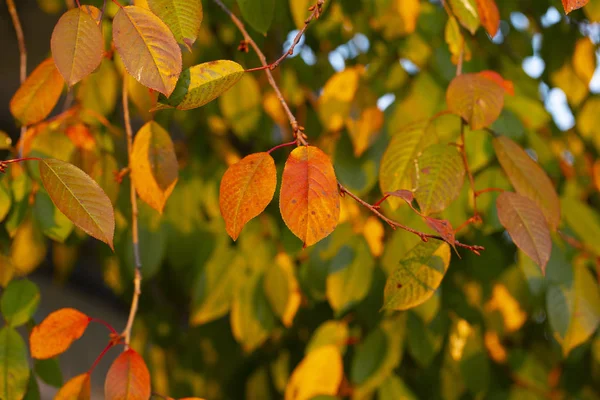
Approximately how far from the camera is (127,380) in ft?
1.91

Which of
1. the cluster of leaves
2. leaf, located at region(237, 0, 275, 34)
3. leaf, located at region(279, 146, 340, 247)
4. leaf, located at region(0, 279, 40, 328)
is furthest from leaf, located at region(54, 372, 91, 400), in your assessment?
leaf, located at region(237, 0, 275, 34)

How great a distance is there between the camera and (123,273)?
1201 millimetres

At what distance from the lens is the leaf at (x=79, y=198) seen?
0.53 meters

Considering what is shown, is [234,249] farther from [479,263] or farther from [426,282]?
[426,282]

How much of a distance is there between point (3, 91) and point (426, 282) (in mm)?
1834

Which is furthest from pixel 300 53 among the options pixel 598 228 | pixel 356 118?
pixel 598 228

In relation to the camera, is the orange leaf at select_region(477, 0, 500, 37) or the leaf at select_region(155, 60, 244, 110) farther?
the orange leaf at select_region(477, 0, 500, 37)

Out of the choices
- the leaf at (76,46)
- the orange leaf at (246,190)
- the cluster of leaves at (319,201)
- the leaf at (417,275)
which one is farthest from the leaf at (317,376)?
the leaf at (76,46)

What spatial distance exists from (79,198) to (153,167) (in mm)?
139

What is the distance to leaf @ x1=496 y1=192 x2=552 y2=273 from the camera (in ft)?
1.93

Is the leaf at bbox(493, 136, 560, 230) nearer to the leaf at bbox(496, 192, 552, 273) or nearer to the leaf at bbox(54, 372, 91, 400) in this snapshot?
the leaf at bbox(496, 192, 552, 273)

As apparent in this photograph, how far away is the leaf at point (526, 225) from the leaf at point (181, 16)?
0.31 m

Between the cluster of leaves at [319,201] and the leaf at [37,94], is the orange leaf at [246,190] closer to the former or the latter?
the cluster of leaves at [319,201]

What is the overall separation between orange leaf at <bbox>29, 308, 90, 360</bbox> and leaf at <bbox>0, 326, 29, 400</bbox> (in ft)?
0.20
